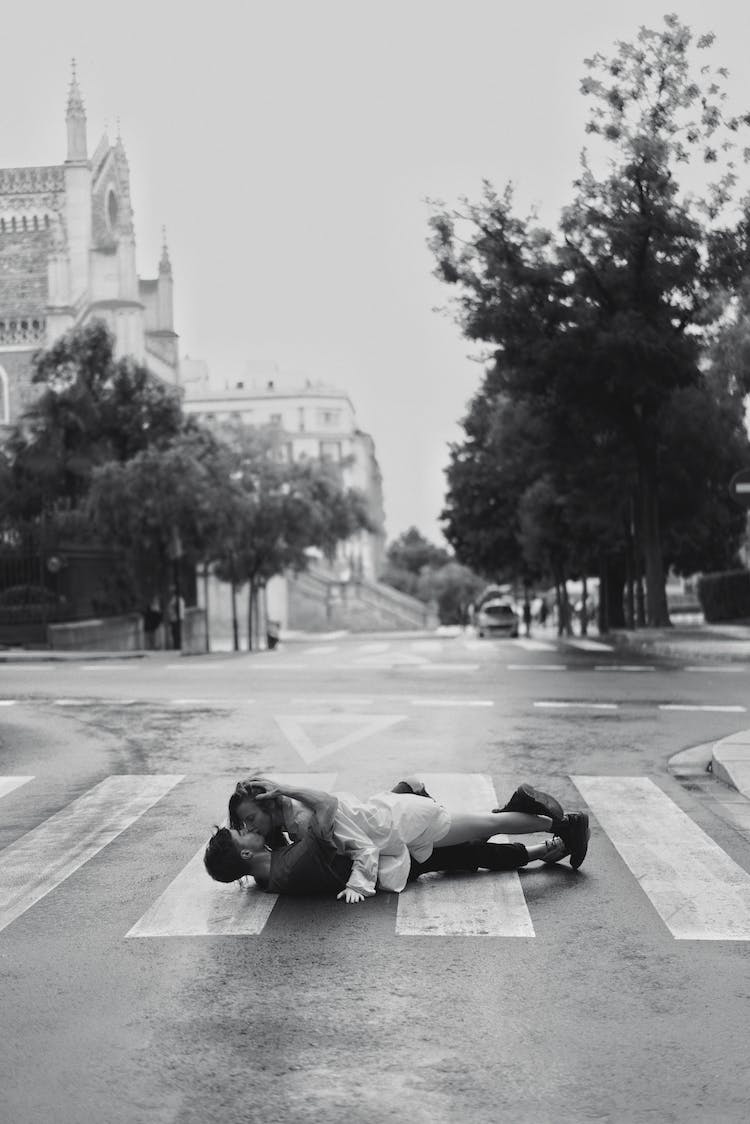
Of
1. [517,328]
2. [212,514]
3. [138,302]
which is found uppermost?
[138,302]

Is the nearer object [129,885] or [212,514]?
[129,885]

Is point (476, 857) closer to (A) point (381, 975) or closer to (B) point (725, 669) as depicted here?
(A) point (381, 975)

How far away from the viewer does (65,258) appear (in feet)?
227

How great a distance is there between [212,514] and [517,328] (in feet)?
34.8

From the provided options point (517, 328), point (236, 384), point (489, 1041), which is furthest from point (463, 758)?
point (236, 384)

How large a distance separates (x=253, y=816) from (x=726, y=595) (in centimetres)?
3856

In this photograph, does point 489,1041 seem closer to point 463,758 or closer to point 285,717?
point 463,758

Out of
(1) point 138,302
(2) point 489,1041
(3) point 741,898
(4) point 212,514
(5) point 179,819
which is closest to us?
(2) point 489,1041

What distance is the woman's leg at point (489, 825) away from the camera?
25.1 ft

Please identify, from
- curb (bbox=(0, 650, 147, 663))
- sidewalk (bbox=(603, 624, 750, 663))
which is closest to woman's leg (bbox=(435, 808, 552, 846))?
sidewalk (bbox=(603, 624, 750, 663))

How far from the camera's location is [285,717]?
1598 cm

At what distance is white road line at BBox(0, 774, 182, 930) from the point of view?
741 cm

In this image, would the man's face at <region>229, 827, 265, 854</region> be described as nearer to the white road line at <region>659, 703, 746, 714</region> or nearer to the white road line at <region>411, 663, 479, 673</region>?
the white road line at <region>659, 703, 746, 714</region>

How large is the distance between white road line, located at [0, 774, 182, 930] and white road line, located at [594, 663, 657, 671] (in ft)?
46.1
